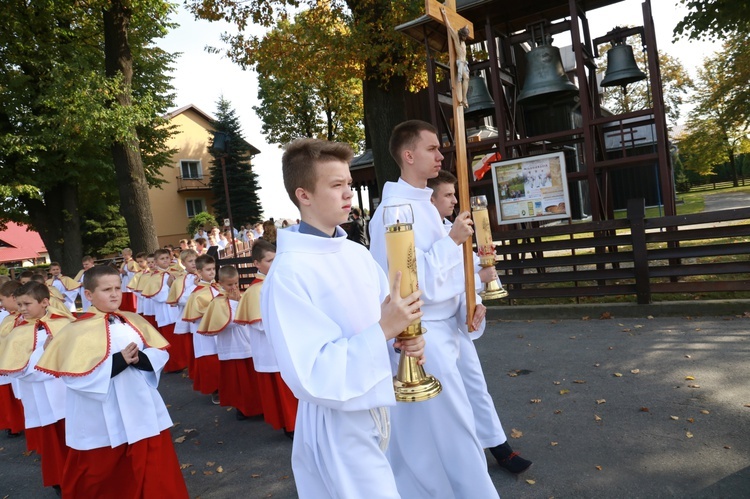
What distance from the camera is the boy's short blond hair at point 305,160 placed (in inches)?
94.4

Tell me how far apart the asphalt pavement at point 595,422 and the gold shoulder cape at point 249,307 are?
3.94 ft

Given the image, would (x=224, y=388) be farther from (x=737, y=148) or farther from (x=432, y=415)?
(x=737, y=148)

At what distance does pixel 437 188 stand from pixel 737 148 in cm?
4211

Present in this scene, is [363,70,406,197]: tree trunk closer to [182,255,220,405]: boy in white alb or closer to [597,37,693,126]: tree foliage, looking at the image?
[182,255,220,405]: boy in white alb

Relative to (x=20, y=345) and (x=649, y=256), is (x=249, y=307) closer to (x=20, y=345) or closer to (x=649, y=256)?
(x=20, y=345)

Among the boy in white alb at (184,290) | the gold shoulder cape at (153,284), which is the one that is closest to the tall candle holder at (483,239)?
the boy in white alb at (184,290)

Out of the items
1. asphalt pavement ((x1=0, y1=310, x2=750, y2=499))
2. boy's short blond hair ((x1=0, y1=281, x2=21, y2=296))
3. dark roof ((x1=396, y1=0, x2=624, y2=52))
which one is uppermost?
dark roof ((x1=396, y1=0, x2=624, y2=52))

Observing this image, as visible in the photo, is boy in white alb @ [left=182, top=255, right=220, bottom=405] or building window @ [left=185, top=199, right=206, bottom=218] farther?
building window @ [left=185, top=199, right=206, bottom=218]

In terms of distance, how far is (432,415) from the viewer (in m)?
3.24

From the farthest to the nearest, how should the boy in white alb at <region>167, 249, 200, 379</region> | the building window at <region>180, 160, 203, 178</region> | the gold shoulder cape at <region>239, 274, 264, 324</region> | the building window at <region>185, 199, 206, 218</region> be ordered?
the building window at <region>180, 160, 203, 178</region>, the building window at <region>185, 199, 206, 218</region>, the boy in white alb at <region>167, 249, 200, 379</region>, the gold shoulder cape at <region>239, 274, 264, 324</region>

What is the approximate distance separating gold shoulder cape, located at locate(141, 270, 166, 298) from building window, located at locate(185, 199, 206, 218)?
3486 cm

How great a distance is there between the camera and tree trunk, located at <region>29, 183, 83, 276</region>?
834 inches

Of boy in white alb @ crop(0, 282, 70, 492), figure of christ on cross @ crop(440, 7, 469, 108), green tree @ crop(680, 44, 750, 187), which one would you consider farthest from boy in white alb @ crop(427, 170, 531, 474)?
green tree @ crop(680, 44, 750, 187)

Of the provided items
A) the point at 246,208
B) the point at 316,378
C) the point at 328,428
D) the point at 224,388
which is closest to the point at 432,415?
the point at 328,428
